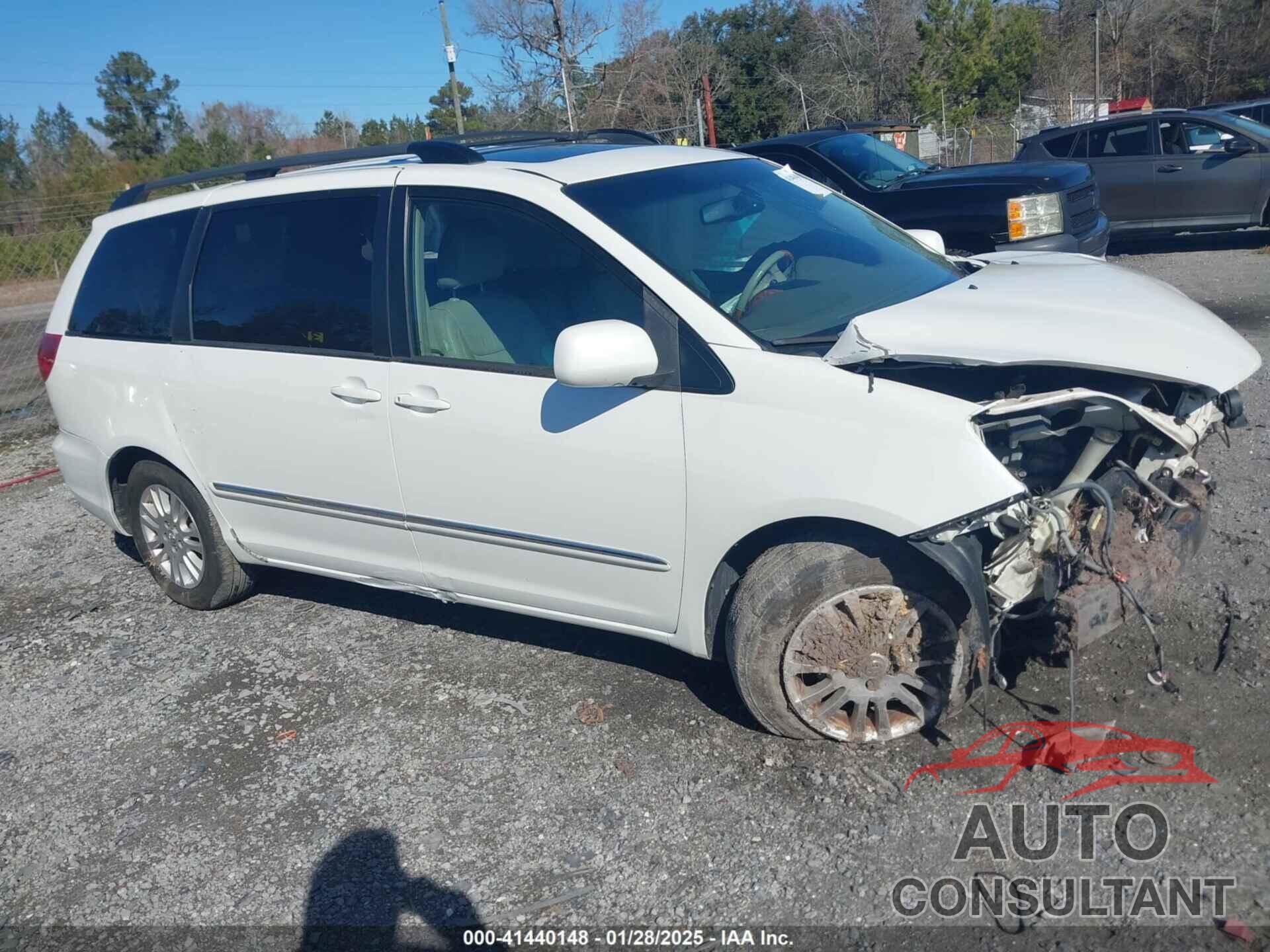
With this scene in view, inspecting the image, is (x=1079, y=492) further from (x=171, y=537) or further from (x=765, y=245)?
(x=171, y=537)

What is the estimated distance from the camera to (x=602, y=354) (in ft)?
10.2

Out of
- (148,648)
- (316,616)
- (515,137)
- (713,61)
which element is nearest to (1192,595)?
(515,137)

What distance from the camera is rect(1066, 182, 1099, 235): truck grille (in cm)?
832

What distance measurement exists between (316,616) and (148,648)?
77 centimetres

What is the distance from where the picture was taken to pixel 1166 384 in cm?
324

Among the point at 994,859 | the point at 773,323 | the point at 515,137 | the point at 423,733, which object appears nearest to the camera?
the point at 994,859

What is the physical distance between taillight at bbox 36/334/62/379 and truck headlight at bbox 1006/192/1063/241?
21.6ft

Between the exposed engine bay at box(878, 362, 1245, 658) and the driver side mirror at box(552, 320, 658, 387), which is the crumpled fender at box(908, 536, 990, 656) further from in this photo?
the driver side mirror at box(552, 320, 658, 387)

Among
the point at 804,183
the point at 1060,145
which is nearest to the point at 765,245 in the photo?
the point at 804,183

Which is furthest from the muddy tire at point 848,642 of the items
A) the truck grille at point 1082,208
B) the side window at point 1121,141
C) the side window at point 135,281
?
the side window at point 1121,141

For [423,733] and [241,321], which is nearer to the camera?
[423,733]

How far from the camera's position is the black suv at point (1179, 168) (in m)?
11.9

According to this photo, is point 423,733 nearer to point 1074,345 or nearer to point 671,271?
point 671,271

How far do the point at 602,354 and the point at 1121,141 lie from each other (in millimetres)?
11815
